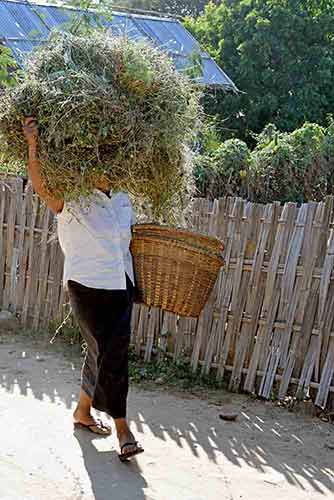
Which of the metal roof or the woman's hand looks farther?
the metal roof

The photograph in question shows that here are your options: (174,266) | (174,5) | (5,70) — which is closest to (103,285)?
(174,266)

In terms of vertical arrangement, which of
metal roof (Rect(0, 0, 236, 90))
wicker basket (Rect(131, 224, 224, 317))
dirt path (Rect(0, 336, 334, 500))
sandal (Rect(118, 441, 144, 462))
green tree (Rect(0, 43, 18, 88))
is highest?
metal roof (Rect(0, 0, 236, 90))

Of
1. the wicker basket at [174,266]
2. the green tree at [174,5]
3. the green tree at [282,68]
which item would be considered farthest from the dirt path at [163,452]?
the green tree at [174,5]

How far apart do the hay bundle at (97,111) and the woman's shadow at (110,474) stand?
1375 millimetres

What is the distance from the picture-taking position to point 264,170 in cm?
725

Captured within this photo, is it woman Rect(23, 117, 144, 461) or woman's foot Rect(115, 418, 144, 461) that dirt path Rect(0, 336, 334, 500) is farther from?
woman Rect(23, 117, 144, 461)

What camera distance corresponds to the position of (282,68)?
1423 cm

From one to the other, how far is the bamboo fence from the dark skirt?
30.9 inches

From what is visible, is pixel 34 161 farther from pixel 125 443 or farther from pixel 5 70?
pixel 125 443

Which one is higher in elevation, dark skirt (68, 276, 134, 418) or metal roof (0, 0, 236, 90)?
metal roof (0, 0, 236, 90)

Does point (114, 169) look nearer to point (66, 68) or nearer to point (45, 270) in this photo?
point (66, 68)

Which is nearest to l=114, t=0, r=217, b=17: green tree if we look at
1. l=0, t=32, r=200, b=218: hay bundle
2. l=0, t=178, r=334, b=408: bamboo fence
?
l=0, t=178, r=334, b=408: bamboo fence

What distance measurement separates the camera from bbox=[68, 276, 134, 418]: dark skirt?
390 centimetres

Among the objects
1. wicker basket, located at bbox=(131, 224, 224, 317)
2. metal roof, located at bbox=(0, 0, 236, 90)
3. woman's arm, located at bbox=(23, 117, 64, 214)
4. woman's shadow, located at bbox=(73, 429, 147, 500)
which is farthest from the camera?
metal roof, located at bbox=(0, 0, 236, 90)
